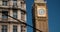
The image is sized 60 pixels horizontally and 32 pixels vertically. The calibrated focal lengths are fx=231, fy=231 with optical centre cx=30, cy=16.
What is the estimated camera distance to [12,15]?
85.2 feet

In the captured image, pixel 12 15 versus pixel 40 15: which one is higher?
pixel 12 15

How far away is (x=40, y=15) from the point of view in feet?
185

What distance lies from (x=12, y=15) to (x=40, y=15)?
30.8 metres

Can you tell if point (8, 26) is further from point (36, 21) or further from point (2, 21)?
point (36, 21)

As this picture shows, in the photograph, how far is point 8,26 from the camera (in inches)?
997

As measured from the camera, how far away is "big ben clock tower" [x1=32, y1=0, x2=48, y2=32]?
5468cm

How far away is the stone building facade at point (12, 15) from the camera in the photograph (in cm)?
2528

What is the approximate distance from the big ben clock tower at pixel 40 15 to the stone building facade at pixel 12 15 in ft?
87.6

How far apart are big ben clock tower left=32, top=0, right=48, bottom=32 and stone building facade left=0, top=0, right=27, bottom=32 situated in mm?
26691

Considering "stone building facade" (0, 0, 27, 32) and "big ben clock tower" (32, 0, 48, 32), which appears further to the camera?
"big ben clock tower" (32, 0, 48, 32)

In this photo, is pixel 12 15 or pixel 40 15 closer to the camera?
pixel 12 15

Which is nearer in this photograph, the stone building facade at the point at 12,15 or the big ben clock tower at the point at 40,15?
the stone building facade at the point at 12,15

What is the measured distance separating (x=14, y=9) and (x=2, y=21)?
201 cm

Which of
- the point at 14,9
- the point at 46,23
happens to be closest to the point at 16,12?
the point at 14,9
